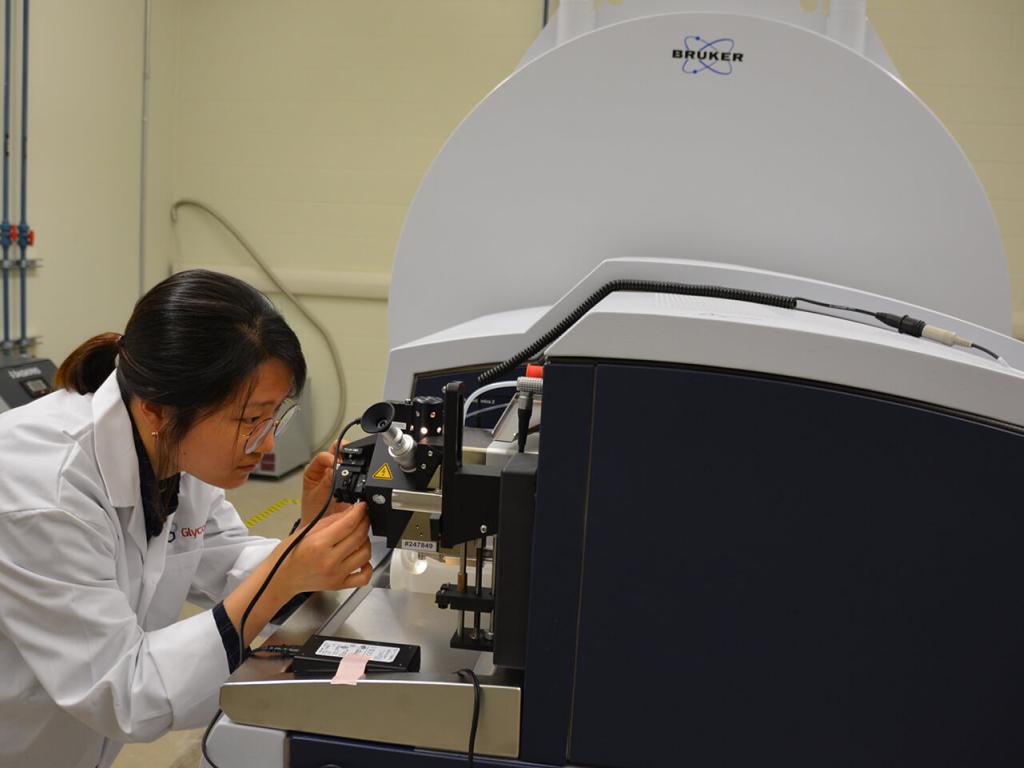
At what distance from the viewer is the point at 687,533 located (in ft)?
2.67

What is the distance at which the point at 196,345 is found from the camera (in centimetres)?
111

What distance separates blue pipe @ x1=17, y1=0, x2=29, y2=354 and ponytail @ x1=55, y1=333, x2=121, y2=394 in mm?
2547

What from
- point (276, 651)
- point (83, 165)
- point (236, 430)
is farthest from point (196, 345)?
point (83, 165)

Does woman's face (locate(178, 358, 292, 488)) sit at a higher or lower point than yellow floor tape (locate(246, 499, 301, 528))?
higher

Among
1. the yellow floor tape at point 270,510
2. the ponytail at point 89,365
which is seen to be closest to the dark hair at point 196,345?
the ponytail at point 89,365

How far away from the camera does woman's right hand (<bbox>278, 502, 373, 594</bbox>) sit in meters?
1.01

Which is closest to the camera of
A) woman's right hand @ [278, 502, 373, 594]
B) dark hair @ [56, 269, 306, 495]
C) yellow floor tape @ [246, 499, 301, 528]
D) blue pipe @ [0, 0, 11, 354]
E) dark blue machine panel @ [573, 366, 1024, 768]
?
dark blue machine panel @ [573, 366, 1024, 768]

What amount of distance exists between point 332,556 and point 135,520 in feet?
1.19

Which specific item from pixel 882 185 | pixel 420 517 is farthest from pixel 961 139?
pixel 420 517

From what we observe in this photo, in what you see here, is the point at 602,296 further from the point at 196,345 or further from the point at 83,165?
the point at 83,165

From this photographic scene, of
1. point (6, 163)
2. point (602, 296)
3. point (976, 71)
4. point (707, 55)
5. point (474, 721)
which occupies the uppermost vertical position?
point (976, 71)

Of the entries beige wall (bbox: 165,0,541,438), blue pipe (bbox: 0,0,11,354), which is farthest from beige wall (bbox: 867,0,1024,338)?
blue pipe (bbox: 0,0,11,354)

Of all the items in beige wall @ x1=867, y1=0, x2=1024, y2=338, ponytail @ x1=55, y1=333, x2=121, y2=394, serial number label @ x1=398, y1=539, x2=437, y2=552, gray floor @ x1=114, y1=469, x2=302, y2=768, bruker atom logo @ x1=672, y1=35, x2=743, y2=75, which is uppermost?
beige wall @ x1=867, y1=0, x2=1024, y2=338

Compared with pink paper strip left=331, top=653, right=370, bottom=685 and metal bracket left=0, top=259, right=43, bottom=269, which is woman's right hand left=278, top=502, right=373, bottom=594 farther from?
metal bracket left=0, top=259, right=43, bottom=269
